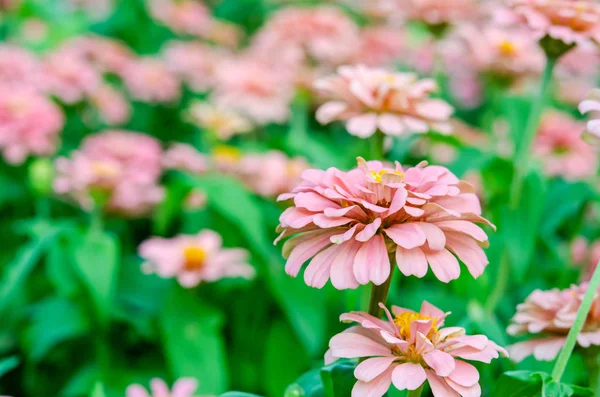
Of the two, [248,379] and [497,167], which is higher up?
[497,167]

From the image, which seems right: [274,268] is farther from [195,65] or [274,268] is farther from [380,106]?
[195,65]

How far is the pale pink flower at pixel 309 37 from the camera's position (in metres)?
1.33

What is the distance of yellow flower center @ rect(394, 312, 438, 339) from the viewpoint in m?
0.48

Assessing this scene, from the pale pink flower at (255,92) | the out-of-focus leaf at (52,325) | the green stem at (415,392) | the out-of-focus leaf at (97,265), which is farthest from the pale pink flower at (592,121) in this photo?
the pale pink flower at (255,92)

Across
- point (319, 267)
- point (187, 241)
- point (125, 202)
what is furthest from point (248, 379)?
point (319, 267)

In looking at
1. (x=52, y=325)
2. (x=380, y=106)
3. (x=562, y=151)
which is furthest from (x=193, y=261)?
(x=562, y=151)

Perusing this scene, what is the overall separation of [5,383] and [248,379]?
371 mm

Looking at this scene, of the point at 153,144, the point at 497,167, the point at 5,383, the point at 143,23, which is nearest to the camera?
the point at 497,167

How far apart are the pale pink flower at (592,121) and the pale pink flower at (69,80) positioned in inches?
38.9

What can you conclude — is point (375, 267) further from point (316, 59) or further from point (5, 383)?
point (316, 59)

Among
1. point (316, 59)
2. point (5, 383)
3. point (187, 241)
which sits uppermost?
point (316, 59)

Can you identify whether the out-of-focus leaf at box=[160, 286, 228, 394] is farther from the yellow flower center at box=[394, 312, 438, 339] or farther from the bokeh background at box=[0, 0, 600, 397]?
the yellow flower center at box=[394, 312, 438, 339]

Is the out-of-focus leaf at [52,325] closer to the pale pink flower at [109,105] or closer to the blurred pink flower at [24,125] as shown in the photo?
the blurred pink flower at [24,125]

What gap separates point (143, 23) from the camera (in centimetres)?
186
